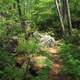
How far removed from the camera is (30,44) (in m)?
11.3

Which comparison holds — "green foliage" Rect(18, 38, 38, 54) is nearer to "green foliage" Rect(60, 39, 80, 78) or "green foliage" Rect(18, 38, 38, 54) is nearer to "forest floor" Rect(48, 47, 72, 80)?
"forest floor" Rect(48, 47, 72, 80)

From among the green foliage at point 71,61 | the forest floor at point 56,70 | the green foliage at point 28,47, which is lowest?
the forest floor at point 56,70

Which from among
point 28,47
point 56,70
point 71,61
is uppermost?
point 28,47

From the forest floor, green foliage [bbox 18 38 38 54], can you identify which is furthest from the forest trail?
green foliage [bbox 18 38 38 54]

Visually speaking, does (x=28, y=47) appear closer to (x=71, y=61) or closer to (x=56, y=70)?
(x=56, y=70)

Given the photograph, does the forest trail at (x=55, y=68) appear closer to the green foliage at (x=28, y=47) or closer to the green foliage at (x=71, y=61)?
the green foliage at (x=71, y=61)

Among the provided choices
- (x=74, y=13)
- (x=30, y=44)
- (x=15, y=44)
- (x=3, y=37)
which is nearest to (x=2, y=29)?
(x=3, y=37)

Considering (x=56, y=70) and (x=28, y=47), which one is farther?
(x=28, y=47)

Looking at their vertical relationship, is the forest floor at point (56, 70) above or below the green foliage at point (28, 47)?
below

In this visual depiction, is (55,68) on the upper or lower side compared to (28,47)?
lower

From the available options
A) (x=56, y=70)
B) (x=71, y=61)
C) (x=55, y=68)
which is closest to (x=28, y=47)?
(x=55, y=68)

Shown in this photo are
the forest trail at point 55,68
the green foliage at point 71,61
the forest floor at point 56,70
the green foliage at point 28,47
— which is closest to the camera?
the green foliage at point 71,61

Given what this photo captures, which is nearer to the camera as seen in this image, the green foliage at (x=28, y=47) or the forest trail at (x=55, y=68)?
the forest trail at (x=55, y=68)

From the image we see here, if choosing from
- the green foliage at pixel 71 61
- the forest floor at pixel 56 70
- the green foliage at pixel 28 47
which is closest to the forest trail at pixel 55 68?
the forest floor at pixel 56 70
